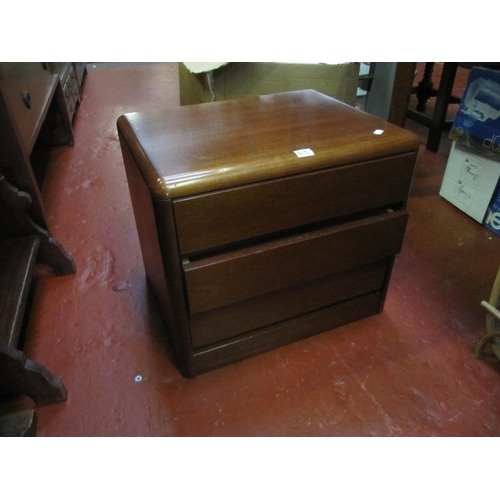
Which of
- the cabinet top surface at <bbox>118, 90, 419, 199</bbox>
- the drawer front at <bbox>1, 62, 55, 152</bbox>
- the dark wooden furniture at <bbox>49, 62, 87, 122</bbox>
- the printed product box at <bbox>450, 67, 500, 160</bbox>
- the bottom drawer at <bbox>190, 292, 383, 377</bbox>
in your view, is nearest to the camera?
the cabinet top surface at <bbox>118, 90, 419, 199</bbox>

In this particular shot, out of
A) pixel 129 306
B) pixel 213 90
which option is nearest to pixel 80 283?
pixel 129 306

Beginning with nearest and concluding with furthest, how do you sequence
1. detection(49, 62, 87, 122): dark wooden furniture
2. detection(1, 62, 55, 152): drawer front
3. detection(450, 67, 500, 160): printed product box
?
1. detection(1, 62, 55, 152): drawer front
2. detection(450, 67, 500, 160): printed product box
3. detection(49, 62, 87, 122): dark wooden furniture

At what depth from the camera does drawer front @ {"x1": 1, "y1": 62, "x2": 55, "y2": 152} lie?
4.13 feet

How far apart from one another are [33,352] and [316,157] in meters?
0.87

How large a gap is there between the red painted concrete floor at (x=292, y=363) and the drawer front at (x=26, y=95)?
390 millimetres

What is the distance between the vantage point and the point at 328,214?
0.88 meters

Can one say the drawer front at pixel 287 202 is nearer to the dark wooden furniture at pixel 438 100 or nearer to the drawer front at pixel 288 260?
the drawer front at pixel 288 260

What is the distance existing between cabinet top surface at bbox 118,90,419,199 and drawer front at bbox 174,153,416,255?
2cm

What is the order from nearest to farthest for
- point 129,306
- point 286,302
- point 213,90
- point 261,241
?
point 261,241 < point 286,302 < point 129,306 < point 213,90

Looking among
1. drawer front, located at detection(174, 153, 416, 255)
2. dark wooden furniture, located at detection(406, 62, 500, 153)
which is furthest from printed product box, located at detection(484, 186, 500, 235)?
drawer front, located at detection(174, 153, 416, 255)

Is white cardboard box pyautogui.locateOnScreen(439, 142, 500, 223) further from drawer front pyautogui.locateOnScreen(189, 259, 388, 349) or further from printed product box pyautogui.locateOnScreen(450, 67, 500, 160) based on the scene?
drawer front pyautogui.locateOnScreen(189, 259, 388, 349)

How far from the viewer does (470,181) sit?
5.22 ft

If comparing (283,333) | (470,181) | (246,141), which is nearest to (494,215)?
(470,181)
